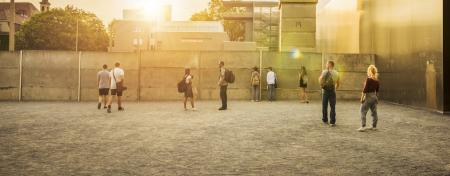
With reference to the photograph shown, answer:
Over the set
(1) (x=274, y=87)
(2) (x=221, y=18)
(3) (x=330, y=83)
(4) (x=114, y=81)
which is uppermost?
(2) (x=221, y=18)

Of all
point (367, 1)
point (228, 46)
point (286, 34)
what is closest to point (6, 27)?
point (228, 46)

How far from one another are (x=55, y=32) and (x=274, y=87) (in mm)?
48126

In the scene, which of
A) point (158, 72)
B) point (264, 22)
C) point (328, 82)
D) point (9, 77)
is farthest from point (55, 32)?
point (328, 82)

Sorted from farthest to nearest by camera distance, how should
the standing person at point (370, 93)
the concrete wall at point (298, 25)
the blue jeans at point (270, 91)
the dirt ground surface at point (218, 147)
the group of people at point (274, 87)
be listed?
the concrete wall at point (298, 25), the blue jeans at point (270, 91), the group of people at point (274, 87), the standing person at point (370, 93), the dirt ground surface at point (218, 147)

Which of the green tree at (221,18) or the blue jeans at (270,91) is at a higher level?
the green tree at (221,18)

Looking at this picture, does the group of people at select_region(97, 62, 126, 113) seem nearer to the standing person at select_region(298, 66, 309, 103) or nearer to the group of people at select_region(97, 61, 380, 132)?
the group of people at select_region(97, 61, 380, 132)

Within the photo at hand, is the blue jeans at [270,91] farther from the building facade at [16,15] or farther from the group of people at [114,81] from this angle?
the building facade at [16,15]

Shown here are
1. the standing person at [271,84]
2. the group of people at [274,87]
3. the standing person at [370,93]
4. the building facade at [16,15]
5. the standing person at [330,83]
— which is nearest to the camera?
the standing person at [370,93]

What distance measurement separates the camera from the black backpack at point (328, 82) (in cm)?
1059

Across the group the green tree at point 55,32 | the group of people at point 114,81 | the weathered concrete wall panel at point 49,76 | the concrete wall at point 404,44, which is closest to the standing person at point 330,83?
the concrete wall at point 404,44

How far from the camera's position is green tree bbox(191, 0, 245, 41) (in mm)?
58528

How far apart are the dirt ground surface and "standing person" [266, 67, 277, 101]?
784 centimetres

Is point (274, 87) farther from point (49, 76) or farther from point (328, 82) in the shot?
point (49, 76)

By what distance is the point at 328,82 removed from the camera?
→ 10609 millimetres
